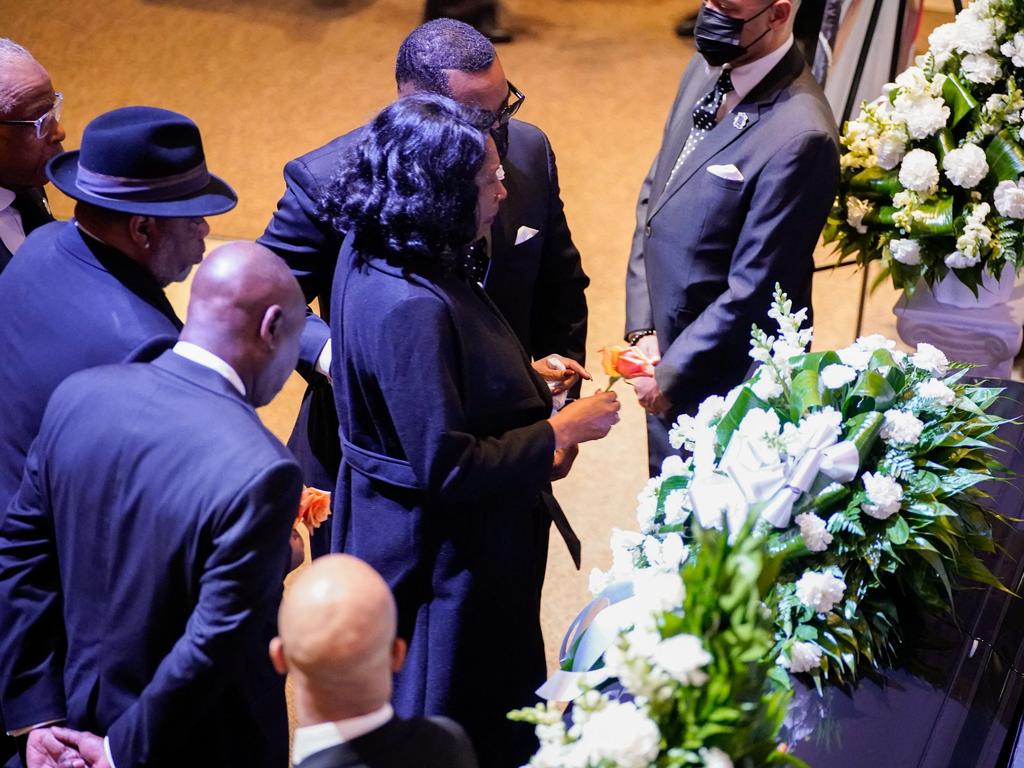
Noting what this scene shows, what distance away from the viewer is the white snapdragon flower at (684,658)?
4.63 feet

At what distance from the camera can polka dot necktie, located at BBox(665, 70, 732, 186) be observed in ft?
10.2

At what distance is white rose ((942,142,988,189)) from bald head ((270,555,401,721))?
79.9 inches

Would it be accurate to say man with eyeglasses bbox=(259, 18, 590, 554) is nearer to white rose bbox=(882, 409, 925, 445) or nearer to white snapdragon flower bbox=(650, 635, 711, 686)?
white rose bbox=(882, 409, 925, 445)

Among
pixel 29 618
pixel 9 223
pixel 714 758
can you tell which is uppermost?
pixel 714 758

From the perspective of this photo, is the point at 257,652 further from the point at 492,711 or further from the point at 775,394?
the point at 775,394

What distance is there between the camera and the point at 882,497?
1.96m

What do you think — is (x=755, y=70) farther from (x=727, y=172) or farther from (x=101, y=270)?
(x=101, y=270)

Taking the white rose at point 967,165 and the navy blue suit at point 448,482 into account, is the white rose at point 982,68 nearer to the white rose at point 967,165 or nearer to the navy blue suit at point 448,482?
the white rose at point 967,165

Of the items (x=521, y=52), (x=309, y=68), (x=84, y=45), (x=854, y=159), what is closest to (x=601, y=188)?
(x=521, y=52)

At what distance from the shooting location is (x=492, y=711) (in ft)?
8.28

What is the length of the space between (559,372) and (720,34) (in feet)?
3.09

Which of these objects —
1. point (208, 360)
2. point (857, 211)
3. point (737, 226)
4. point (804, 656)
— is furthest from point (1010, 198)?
point (208, 360)

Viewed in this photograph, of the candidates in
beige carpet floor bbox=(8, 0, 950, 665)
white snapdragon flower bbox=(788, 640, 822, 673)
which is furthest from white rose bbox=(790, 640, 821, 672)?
beige carpet floor bbox=(8, 0, 950, 665)

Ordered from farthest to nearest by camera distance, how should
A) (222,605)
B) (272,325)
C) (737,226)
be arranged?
1. (737,226)
2. (272,325)
3. (222,605)
